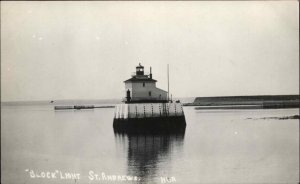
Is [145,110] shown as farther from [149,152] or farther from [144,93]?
[149,152]

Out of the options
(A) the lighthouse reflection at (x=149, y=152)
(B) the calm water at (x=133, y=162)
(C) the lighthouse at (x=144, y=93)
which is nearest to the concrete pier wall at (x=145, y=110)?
(C) the lighthouse at (x=144, y=93)

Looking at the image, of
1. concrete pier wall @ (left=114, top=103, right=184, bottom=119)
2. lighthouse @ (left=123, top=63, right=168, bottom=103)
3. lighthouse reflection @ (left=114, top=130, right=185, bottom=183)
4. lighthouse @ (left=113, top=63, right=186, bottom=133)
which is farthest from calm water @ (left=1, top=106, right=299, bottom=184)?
concrete pier wall @ (left=114, top=103, right=184, bottom=119)

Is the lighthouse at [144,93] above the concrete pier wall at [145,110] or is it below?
above

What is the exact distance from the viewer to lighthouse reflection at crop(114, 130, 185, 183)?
5.13 metres

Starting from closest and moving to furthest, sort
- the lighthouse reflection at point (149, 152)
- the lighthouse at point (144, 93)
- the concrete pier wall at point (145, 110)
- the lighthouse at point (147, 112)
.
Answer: the lighthouse reflection at point (149, 152)
the lighthouse at point (144, 93)
the lighthouse at point (147, 112)
the concrete pier wall at point (145, 110)

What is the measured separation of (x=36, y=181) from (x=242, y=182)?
7.66 ft

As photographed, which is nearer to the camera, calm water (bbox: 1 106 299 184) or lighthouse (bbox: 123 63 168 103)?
calm water (bbox: 1 106 299 184)

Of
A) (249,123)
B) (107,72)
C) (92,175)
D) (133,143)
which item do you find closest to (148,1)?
(107,72)

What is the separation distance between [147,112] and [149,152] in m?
2.18

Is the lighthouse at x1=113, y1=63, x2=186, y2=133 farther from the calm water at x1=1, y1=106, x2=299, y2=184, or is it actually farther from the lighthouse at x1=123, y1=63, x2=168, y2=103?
the calm water at x1=1, y1=106, x2=299, y2=184

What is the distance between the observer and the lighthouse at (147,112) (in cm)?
821

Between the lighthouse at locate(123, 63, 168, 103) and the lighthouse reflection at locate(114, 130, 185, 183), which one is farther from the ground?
the lighthouse at locate(123, 63, 168, 103)

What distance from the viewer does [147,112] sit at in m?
9.05

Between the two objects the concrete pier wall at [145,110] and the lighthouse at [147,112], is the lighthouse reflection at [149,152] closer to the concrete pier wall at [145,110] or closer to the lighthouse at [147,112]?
the lighthouse at [147,112]
